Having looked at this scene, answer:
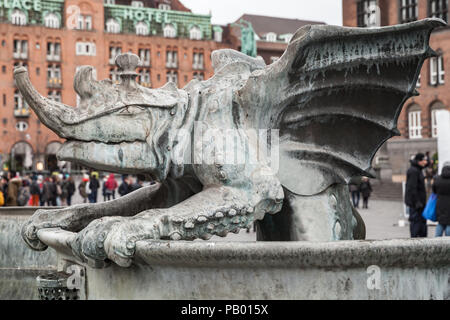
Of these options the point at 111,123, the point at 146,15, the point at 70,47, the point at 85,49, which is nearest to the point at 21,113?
the point at 70,47

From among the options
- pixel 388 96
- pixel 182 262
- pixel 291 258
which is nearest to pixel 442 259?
pixel 291 258

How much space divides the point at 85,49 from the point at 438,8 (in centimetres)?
3413

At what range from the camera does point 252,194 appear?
9.69 ft

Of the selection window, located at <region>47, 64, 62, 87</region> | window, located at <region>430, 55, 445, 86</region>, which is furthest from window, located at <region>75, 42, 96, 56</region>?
window, located at <region>430, 55, 445, 86</region>

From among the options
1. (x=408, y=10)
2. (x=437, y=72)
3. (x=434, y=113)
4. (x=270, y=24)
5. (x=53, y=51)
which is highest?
(x=270, y=24)

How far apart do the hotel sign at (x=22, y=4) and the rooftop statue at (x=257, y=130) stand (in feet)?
193

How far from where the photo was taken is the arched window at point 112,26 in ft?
203

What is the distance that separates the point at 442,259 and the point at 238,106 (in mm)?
Result: 1248

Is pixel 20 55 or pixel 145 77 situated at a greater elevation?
pixel 20 55

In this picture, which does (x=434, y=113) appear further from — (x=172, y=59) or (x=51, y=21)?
(x=51, y=21)

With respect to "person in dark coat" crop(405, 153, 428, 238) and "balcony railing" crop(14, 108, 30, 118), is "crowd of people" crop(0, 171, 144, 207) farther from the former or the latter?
"balcony railing" crop(14, 108, 30, 118)

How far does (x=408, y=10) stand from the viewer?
38781 mm
